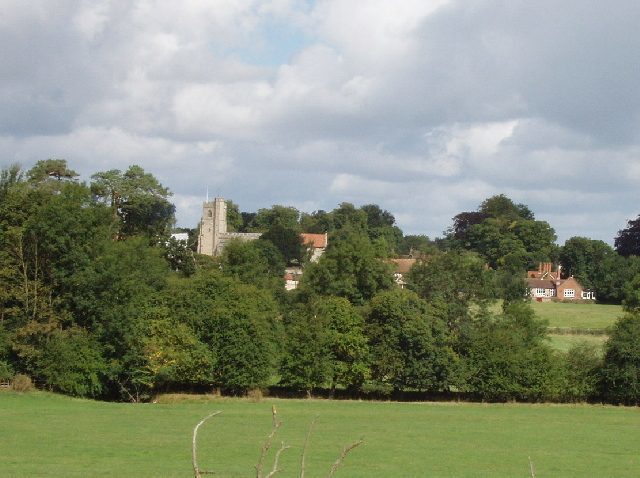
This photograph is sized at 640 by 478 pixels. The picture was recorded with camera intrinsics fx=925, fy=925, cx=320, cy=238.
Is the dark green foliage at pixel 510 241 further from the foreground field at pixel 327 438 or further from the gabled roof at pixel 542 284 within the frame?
the foreground field at pixel 327 438

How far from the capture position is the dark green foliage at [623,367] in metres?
62.7

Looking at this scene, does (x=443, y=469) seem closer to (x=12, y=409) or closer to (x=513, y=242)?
(x=12, y=409)

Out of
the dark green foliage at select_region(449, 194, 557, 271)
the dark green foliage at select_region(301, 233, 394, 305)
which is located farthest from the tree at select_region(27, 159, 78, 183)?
the dark green foliage at select_region(449, 194, 557, 271)

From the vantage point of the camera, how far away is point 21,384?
5941 centimetres

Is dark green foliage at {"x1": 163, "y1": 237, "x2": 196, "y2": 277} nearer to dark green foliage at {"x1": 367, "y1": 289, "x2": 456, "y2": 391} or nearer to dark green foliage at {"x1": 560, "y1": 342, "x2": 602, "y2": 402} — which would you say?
dark green foliage at {"x1": 367, "y1": 289, "x2": 456, "y2": 391}

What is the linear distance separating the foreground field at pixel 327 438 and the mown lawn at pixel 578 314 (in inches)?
1988

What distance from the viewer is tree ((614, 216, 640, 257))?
169625 mm

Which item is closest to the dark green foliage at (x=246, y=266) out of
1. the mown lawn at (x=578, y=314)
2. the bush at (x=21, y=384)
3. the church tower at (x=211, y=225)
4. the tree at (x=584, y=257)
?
the bush at (x=21, y=384)

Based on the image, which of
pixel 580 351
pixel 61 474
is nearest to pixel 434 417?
pixel 580 351

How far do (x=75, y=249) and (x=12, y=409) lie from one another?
14.0 metres

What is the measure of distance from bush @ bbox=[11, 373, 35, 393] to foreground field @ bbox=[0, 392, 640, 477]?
1.20 m

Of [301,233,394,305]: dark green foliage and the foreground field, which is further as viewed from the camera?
[301,233,394,305]: dark green foliage

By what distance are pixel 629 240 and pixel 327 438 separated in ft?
465

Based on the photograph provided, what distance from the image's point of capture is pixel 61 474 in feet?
93.5
